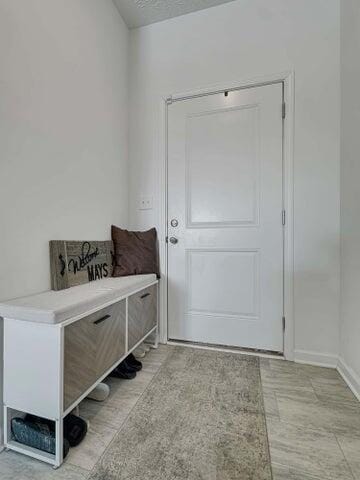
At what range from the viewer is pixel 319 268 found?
1.74m

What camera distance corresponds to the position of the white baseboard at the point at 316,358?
1703 millimetres

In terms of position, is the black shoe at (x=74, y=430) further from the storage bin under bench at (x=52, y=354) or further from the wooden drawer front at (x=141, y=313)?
the wooden drawer front at (x=141, y=313)

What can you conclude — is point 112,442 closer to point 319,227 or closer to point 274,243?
point 274,243

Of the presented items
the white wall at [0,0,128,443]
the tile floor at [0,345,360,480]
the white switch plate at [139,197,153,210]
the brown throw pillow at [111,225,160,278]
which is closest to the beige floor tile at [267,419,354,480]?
the tile floor at [0,345,360,480]

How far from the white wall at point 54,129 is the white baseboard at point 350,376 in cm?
185

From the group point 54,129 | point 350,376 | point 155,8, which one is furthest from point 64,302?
point 155,8

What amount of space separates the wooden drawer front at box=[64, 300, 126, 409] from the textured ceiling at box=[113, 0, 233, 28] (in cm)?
234

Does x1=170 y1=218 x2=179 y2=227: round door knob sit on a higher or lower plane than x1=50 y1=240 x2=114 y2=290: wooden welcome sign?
higher

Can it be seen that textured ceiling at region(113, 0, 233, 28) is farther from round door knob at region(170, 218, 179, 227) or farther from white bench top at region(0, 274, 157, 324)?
white bench top at region(0, 274, 157, 324)

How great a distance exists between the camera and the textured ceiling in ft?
6.40

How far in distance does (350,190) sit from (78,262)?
1.77 metres

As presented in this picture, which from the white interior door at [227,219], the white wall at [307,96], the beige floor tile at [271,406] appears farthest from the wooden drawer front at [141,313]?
the white wall at [307,96]

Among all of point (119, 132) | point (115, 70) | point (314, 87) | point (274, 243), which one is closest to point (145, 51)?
point (115, 70)

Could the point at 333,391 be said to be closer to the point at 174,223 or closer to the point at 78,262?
the point at 174,223
